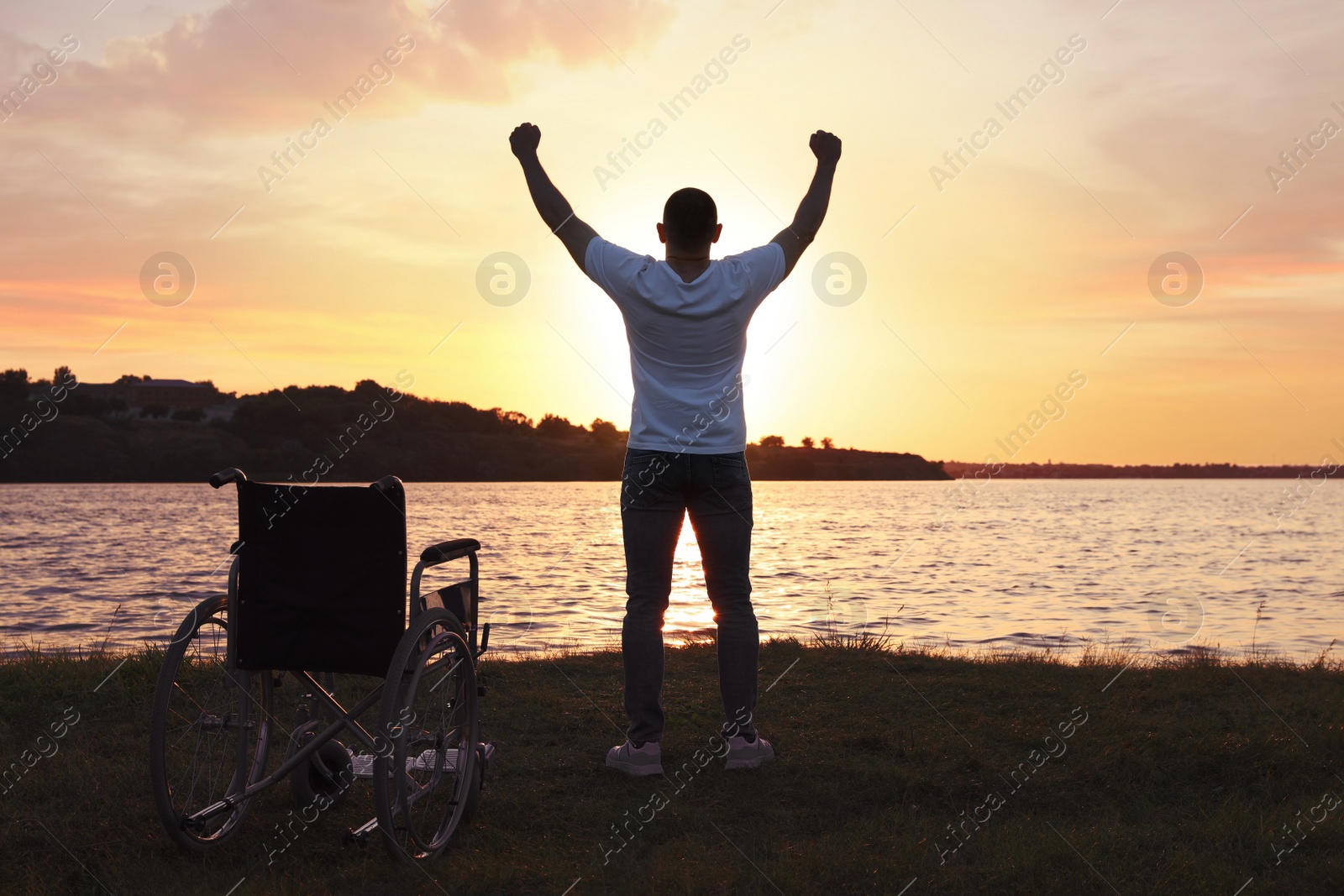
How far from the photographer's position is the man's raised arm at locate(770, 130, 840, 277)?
3891 mm

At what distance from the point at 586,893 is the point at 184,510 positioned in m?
48.8

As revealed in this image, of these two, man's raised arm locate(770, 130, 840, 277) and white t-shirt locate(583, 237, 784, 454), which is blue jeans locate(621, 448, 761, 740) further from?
man's raised arm locate(770, 130, 840, 277)

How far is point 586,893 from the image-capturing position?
282cm

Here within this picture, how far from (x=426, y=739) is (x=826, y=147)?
2.86 metres

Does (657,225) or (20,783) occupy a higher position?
(657,225)

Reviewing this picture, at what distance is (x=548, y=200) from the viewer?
379 centimetres

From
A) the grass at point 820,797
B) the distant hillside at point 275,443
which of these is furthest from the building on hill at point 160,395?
the grass at point 820,797

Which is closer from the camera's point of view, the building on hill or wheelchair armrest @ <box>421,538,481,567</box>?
wheelchair armrest @ <box>421,538,481,567</box>

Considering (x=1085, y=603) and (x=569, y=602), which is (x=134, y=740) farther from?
(x=1085, y=603)

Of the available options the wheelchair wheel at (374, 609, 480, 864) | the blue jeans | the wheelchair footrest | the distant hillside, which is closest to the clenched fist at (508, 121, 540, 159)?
the blue jeans

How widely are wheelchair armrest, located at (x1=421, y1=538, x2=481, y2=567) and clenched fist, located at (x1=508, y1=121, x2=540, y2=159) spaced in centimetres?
161

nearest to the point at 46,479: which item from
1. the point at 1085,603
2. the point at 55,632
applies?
the point at 55,632

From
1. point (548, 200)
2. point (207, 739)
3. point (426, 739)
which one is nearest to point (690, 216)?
point (548, 200)

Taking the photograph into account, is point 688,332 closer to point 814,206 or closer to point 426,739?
point 814,206
